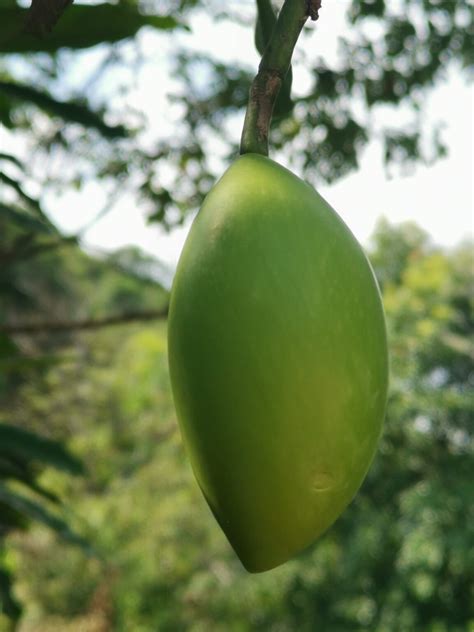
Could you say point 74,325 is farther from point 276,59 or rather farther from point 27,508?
point 276,59

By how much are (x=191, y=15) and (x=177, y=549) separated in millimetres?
4762

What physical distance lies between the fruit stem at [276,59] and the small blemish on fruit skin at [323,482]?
19cm

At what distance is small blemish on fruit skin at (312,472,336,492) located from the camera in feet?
1.21

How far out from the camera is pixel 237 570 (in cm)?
584

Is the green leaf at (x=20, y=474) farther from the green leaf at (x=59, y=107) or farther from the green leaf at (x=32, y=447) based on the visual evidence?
the green leaf at (x=59, y=107)

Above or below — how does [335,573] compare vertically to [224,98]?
below

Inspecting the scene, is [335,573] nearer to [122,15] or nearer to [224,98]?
[224,98]

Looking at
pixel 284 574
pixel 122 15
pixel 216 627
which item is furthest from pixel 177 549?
pixel 122 15

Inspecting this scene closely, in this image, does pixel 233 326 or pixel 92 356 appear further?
pixel 92 356

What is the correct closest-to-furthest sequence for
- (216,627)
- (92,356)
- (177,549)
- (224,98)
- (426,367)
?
(224,98) < (426,367) < (216,627) < (177,549) < (92,356)

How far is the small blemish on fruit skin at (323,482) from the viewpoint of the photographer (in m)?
0.37

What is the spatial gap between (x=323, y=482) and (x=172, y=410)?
605cm

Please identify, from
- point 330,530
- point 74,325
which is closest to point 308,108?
point 74,325

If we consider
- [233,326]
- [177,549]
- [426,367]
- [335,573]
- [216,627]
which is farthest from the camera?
[177,549]
